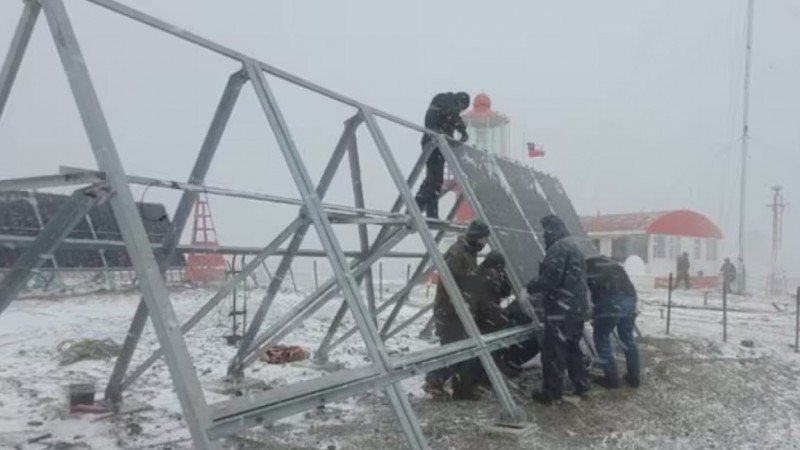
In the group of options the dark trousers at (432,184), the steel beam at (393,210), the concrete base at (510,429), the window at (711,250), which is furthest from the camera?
the window at (711,250)

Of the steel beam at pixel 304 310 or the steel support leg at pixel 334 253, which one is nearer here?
the steel support leg at pixel 334 253

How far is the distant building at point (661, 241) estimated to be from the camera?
31.7m

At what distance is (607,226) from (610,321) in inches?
1064

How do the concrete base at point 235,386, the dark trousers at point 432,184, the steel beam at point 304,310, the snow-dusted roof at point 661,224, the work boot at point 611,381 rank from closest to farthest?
the steel beam at point 304,310, the concrete base at point 235,386, the work boot at point 611,381, the dark trousers at point 432,184, the snow-dusted roof at point 661,224

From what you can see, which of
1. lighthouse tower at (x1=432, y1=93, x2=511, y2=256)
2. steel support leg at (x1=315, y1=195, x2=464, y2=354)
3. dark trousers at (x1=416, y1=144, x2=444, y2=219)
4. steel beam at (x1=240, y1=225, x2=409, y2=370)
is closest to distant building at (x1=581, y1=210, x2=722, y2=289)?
lighthouse tower at (x1=432, y1=93, x2=511, y2=256)

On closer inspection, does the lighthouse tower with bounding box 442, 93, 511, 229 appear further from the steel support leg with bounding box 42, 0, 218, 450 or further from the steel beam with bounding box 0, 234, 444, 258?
the steel support leg with bounding box 42, 0, 218, 450

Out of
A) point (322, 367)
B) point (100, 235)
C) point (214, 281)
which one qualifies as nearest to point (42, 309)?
point (214, 281)

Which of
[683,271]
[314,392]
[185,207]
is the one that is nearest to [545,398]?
[314,392]

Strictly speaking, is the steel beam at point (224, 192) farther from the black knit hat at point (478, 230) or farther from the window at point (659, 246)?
the window at point (659, 246)

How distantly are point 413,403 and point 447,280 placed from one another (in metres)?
1.60

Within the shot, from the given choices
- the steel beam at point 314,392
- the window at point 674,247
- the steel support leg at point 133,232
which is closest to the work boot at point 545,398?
the steel beam at point 314,392

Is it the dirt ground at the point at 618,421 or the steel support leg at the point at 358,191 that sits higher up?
the steel support leg at the point at 358,191

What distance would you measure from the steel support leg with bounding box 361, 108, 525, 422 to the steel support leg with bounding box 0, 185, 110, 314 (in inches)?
119

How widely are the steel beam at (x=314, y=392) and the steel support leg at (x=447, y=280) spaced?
1.07 feet
